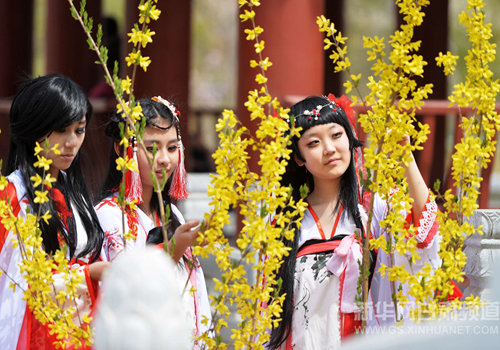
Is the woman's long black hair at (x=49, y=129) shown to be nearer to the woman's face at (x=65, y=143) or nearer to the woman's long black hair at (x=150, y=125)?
the woman's face at (x=65, y=143)

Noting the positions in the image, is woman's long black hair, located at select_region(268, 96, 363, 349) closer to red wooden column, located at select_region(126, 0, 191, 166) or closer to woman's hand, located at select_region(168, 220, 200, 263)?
woman's hand, located at select_region(168, 220, 200, 263)

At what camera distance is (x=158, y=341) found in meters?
1.34

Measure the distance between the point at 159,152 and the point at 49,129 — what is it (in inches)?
16.6

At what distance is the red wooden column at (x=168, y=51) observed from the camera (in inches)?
231

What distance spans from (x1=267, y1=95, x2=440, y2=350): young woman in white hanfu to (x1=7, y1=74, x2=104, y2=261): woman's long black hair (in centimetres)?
73

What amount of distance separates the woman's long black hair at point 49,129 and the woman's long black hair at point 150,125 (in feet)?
0.62

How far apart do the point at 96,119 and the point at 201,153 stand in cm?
398

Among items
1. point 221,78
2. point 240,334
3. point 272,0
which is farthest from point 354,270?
point 221,78

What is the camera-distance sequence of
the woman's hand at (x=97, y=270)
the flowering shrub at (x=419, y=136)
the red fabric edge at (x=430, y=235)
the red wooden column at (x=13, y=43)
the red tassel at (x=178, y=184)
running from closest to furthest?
the flowering shrub at (x=419, y=136) → the woman's hand at (x=97, y=270) → the red fabric edge at (x=430, y=235) → the red tassel at (x=178, y=184) → the red wooden column at (x=13, y=43)

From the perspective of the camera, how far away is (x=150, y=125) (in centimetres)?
257

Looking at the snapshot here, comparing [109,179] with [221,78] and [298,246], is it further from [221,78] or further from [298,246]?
[221,78]

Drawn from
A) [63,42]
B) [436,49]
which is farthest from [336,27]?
[63,42]

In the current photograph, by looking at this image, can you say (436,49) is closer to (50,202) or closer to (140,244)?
(140,244)

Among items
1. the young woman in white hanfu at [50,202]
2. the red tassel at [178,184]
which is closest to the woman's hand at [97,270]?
the young woman in white hanfu at [50,202]
